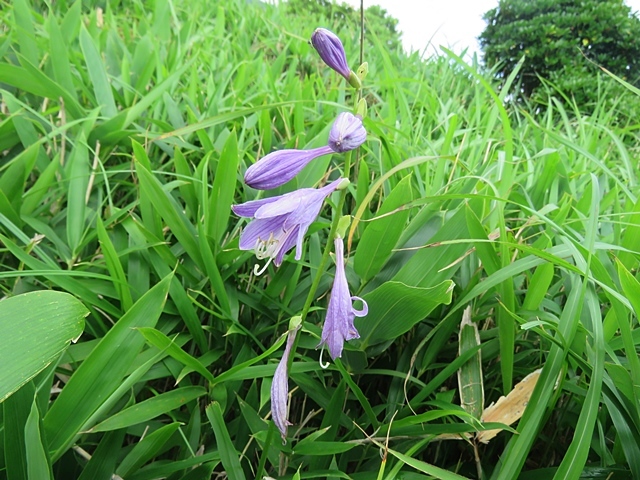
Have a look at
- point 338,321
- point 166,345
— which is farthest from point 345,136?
point 166,345

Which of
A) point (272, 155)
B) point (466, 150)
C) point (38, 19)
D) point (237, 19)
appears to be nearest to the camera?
point (272, 155)

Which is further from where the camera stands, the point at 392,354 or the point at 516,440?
the point at 392,354

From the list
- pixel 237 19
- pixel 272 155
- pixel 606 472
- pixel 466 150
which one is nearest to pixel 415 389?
pixel 606 472

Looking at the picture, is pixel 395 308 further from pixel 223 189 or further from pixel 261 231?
pixel 223 189

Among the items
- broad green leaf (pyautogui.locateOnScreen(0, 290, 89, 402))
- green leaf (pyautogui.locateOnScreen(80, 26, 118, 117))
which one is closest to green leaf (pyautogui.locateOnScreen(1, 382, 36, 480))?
broad green leaf (pyautogui.locateOnScreen(0, 290, 89, 402))

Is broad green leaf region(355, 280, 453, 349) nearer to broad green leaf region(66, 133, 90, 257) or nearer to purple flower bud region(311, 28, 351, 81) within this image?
purple flower bud region(311, 28, 351, 81)

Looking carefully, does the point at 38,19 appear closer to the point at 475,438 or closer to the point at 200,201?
the point at 200,201
